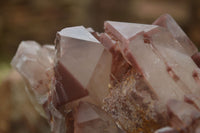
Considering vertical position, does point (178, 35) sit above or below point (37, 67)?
above

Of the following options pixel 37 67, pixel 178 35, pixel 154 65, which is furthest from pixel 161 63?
pixel 37 67

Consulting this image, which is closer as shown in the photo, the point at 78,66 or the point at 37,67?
the point at 78,66

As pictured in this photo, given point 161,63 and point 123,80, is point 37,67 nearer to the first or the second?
point 123,80

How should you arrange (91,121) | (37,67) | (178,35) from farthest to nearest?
(37,67), (178,35), (91,121)

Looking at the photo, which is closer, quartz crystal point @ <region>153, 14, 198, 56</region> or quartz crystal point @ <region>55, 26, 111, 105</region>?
quartz crystal point @ <region>55, 26, 111, 105</region>

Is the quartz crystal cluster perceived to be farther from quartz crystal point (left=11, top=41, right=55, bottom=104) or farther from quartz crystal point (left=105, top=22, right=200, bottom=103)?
quartz crystal point (left=11, top=41, right=55, bottom=104)

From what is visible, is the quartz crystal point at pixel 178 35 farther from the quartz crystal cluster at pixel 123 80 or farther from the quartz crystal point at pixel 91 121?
the quartz crystal point at pixel 91 121

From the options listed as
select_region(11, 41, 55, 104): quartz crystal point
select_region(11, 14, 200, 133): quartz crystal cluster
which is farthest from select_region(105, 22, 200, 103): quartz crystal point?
select_region(11, 41, 55, 104): quartz crystal point

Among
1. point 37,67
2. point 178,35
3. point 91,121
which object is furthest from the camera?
point 37,67

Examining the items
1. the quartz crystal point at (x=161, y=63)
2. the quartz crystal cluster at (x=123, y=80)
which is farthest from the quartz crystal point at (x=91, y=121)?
the quartz crystal point at (x=161, y=63)
